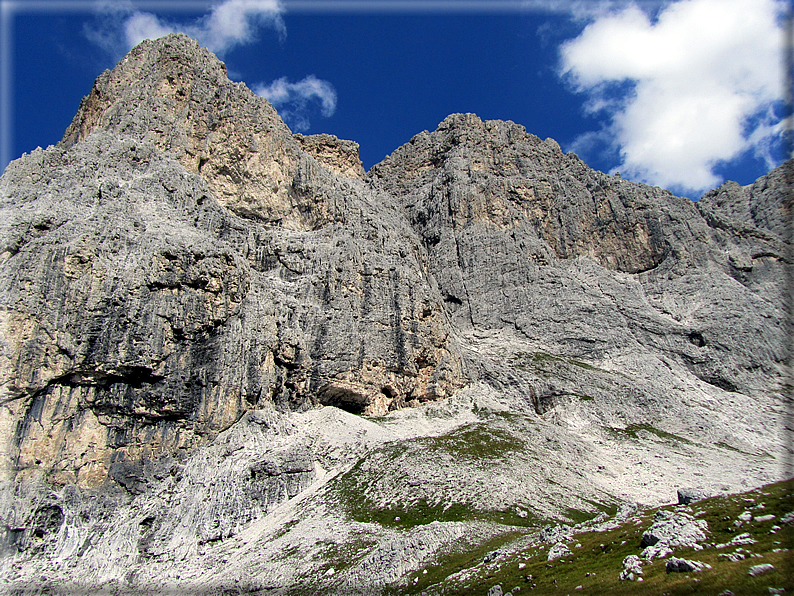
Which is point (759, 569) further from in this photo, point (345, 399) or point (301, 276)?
point (301, 276)

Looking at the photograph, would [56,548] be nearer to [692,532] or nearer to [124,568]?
[124,568]

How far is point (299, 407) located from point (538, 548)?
44.6m

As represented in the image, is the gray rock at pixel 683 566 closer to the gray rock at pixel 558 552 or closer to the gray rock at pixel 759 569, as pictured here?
the gray rock at pixel 759 569

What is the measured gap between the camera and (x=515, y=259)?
111 m

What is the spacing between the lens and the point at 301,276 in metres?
83.1

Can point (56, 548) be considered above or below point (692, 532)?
below

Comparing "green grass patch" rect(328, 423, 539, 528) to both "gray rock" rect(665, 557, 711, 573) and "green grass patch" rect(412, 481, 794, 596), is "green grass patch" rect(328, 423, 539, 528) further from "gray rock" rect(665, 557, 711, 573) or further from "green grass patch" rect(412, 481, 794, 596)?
"gray rock" rect(665, 557, 711, 573)

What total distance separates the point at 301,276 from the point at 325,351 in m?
15.2

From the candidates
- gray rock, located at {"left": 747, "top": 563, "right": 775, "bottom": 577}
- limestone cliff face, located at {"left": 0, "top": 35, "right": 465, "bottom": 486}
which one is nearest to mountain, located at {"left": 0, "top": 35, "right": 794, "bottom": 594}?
limestone cliff face, located at {"left": 0, "top": 35, "right": 465, "bottom": 486}

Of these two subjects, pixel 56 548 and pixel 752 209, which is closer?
pixel 56 548

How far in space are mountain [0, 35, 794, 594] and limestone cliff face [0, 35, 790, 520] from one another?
415 mm

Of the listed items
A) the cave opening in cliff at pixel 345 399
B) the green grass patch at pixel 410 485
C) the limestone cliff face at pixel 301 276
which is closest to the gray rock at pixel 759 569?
the green grass patch at pixel 410 485

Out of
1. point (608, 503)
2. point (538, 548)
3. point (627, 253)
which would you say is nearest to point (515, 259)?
point (627, 253)

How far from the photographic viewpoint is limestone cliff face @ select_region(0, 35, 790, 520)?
55844 millimetres
